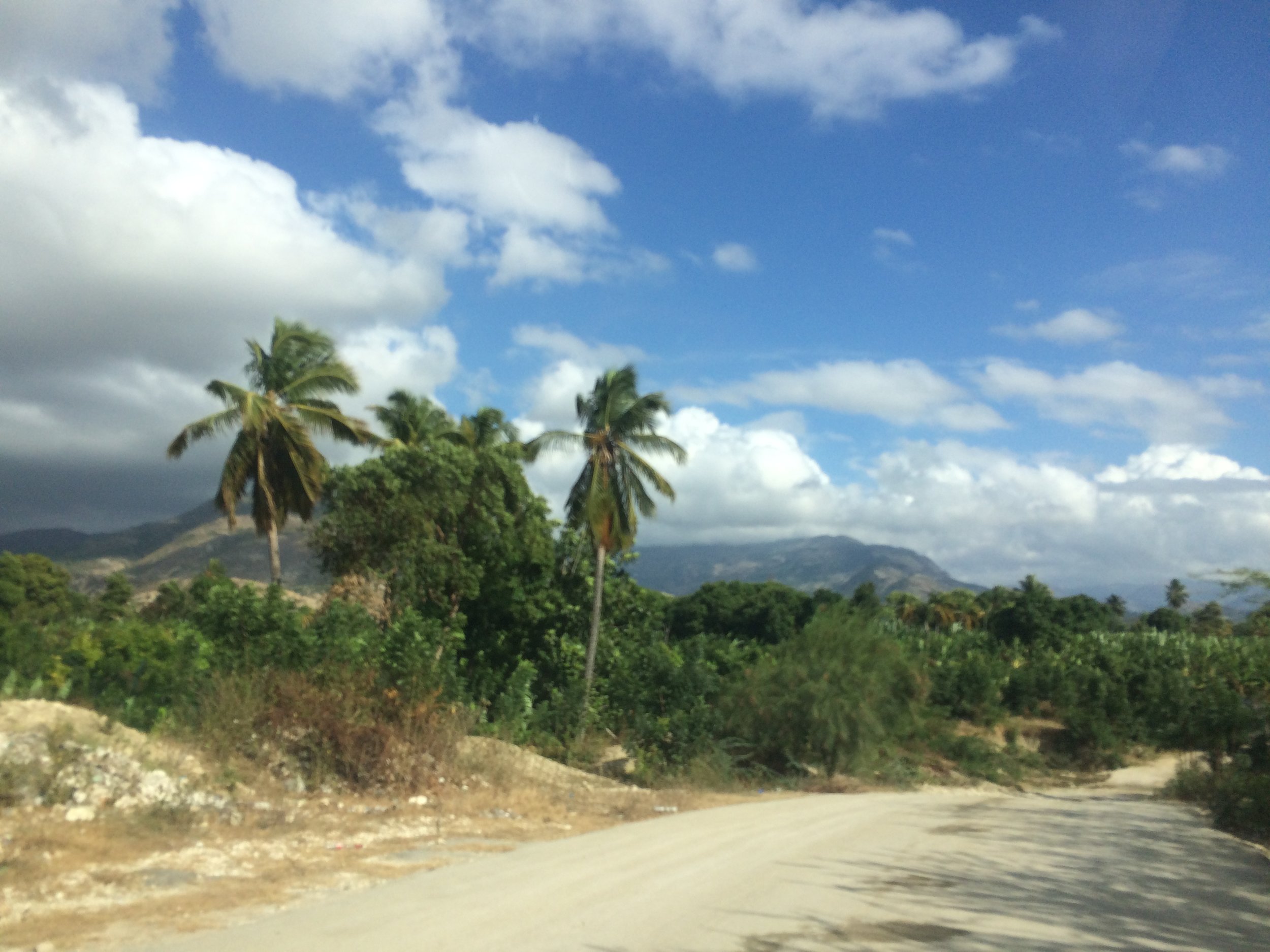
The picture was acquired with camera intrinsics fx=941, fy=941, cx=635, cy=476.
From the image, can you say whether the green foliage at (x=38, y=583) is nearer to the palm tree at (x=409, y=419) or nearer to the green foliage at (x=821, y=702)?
the palm tree at (x=409, y=419)

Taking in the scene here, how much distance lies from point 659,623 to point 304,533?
13.7 meters

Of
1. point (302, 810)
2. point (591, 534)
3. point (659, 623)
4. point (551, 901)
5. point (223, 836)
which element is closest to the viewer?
point (551, 901)

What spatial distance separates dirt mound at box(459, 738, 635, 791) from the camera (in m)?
15.4

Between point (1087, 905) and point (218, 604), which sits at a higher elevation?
point (218, 604)

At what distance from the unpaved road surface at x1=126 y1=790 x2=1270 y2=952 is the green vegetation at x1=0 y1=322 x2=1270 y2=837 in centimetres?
→ 426

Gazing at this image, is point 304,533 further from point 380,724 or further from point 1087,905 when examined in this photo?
point 1087,905

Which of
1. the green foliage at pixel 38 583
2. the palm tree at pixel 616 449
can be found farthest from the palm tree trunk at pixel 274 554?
the green foliage at pixel 38 583

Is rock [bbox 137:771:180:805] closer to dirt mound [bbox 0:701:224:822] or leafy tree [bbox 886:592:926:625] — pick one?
dirt mound [bbox 0:701:224:822]

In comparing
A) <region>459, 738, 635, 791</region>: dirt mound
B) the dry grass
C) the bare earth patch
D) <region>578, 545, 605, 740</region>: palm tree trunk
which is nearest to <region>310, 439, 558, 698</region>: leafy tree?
<region>578, 545, 605, 740</region>: palm tree trunk

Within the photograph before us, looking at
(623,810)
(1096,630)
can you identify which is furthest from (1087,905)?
(1096,630)

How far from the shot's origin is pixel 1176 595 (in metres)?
116

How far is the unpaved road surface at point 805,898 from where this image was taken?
6824mm

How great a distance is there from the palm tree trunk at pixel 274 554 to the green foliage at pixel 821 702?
12969 millimetres

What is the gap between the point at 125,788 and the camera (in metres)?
10.6
